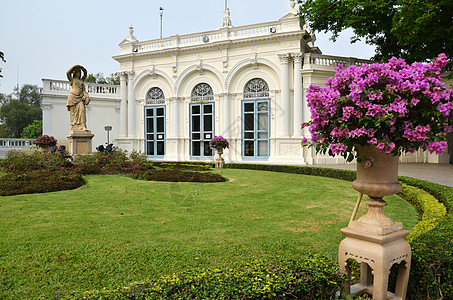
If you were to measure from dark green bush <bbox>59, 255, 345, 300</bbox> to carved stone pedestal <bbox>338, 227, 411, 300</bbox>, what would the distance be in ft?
0.81

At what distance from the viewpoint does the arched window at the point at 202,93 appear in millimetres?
19750

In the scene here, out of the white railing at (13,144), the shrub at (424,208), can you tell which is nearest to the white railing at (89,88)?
the white railing at (13,144)

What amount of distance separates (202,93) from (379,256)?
1810 centimetres

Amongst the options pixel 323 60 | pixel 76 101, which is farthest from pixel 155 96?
pixel 323 60

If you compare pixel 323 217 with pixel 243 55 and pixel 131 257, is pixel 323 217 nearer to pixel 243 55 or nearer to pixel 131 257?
pixel 131 257

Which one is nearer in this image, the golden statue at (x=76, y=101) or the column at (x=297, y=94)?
the golden statue at (x=76, y=101)

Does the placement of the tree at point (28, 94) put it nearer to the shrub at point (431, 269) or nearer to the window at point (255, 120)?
the window at point (255, 120)

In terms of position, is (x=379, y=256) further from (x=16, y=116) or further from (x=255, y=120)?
(x=16, y=116)

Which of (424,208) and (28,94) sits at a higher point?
(28,94)

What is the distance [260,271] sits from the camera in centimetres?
250

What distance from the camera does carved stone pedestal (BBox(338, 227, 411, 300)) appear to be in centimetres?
253

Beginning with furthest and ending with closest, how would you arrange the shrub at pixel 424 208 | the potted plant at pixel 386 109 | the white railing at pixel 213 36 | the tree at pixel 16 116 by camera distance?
the tree at pixel 16 116 < the white railing at pixel 213 36 < the shrub at pixel 424 208 < the potted plant at pixel 386 109

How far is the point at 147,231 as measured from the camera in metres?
4.69

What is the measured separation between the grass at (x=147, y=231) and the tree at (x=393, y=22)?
5925 millimetres
